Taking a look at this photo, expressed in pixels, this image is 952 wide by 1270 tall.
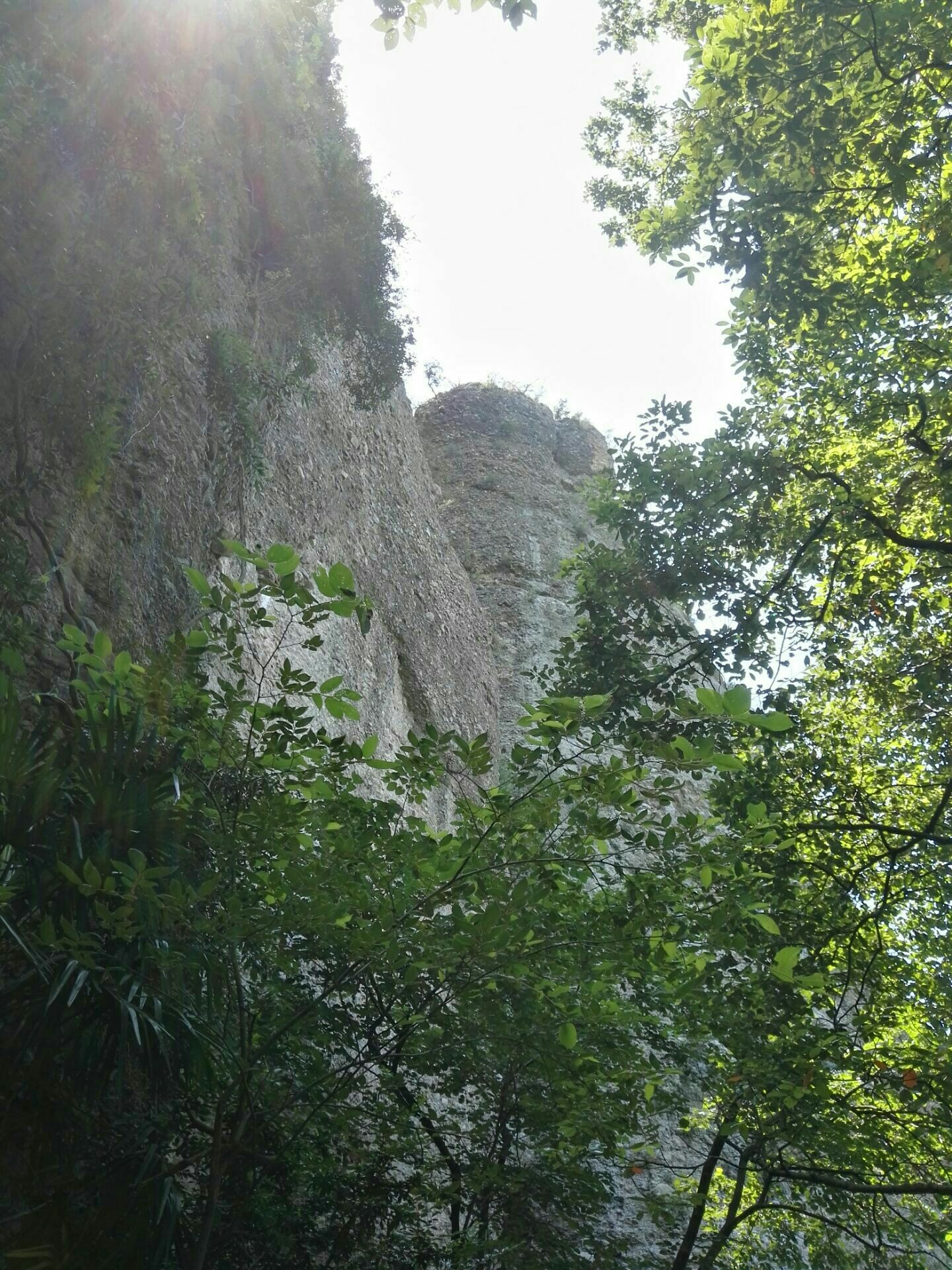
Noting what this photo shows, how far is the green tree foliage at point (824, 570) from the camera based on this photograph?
5633 millimetres

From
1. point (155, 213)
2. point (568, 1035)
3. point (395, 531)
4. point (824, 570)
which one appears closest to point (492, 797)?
point (568, 1035)

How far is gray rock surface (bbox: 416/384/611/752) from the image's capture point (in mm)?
16766

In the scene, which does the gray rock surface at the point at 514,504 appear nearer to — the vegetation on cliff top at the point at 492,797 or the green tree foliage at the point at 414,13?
the vegetation on cliff top at the point at 492,797

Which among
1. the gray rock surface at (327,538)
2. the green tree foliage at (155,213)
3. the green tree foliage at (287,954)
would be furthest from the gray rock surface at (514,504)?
the green tree foliage at (287,954)

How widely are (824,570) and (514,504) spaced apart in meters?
10.4

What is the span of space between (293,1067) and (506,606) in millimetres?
13105

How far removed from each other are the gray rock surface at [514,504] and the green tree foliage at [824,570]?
7049 millimetres

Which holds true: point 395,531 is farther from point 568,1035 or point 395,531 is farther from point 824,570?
point 568,1035

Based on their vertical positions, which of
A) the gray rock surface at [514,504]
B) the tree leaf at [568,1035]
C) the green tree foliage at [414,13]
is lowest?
the tree leaf at [568,1035]

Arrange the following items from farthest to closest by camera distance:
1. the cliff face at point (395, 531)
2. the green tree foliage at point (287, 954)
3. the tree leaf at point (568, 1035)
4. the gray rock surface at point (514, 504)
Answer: the gray rock surface at point (514, 504)
the cliff face at point (395, 531)
the tree leaf at point (568, 1035)
the green tree foliage at point (287, 954)

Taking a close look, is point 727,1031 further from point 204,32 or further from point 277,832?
point 204,32

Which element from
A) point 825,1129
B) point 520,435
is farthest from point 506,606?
point 825,1129

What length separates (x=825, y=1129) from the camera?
5.41m

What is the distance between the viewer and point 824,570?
8.49m
